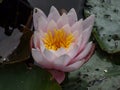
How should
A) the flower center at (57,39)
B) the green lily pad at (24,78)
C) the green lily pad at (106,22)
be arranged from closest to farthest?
1. the green lily pad at (24,78)
2. the flower center at (57,39)
3. the green lily pad at (106,22)

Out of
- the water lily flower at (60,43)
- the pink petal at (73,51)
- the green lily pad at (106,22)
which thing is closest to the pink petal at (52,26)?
the water lily flower at (60,43)

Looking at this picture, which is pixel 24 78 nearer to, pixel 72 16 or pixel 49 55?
pixel 49 55

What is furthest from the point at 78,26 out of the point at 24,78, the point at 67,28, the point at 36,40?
the point at 24,78

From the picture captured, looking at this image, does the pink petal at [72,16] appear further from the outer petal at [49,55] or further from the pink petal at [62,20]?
the outer petal at [49,55]

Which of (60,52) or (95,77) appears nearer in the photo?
(60,52)

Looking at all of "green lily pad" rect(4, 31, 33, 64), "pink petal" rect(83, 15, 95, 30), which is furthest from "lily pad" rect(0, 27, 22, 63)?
"pink petal" rect(83, 15, 95, 30)

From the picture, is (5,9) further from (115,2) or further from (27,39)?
(115,2)
